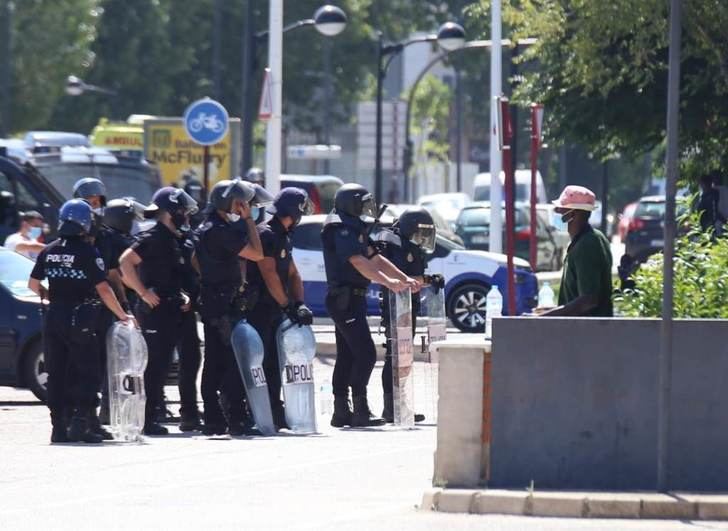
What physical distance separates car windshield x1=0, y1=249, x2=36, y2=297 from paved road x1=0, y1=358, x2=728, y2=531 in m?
2.43

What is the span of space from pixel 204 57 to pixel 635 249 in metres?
30.1

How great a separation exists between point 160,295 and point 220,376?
27.6 inches

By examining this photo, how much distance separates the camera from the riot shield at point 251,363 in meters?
13.0

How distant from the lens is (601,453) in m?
→ 9.73

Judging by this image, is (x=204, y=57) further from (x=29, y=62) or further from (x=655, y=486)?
(x=655, y=486)

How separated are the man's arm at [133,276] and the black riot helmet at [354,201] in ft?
4.83

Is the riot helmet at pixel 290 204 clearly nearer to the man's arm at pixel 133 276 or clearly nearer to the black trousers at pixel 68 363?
the man's arm at pixel 133 276

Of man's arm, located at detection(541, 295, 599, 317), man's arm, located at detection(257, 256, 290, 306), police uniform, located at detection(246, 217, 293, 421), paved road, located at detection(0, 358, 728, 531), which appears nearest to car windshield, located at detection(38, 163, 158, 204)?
paved road, located at detection(0, 358, 728, 531)

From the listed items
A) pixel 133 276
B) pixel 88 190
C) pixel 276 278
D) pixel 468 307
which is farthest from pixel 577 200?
pixel 468 307

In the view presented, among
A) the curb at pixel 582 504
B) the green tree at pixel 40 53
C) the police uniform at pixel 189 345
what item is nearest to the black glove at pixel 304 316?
the police uniform at pixel 189 345

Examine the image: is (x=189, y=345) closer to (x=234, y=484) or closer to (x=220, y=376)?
(x=220, y=376)

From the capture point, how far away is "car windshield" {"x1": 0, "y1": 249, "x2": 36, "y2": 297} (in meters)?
16.3

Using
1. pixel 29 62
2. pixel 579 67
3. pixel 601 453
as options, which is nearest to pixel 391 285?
pixel 601 453

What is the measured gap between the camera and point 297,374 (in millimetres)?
13500
